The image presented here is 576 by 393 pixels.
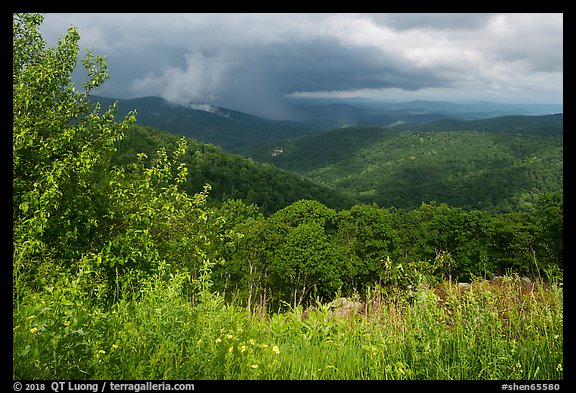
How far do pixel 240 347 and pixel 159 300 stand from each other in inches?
52.2

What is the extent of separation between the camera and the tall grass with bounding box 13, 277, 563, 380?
308 centimetres

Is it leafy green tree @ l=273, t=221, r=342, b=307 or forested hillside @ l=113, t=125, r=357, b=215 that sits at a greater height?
forested hillside @ l=113, t=125, r=357, b=215

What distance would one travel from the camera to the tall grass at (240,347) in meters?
3.08

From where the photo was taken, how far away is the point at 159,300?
4164 mm

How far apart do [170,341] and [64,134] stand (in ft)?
21.6

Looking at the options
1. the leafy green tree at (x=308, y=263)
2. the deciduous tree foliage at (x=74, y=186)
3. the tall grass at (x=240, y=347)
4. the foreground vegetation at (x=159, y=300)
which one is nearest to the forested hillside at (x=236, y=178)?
the leafy green tree at (x=308, y=263)

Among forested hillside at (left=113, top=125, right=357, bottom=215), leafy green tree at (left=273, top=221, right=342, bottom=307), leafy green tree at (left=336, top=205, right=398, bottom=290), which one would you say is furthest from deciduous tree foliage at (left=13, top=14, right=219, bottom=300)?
forested hillside at (left=113, top=125, right=357, bottom=215)

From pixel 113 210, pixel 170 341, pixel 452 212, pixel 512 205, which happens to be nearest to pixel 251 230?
pixel 452 212

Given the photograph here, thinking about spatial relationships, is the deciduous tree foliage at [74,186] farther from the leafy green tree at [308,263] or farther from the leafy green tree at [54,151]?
the leafy green tree at [308,263]

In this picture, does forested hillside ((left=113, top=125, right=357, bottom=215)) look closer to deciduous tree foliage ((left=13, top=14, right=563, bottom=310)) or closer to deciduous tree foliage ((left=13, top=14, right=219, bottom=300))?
deciduous tree foliage ((left=13, top=14, right=563, bottom=310))

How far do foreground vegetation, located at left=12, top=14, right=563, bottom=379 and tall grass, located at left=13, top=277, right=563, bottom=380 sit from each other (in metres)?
0.02

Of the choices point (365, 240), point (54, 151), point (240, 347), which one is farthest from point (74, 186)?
point (365, 240)
